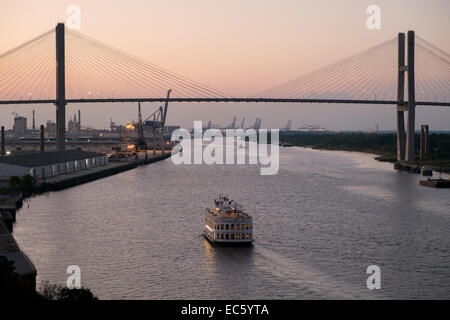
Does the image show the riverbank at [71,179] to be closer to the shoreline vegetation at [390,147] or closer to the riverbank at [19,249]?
the riverbank at [19,249]

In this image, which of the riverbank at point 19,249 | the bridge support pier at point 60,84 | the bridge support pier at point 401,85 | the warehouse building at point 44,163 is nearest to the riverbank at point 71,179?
the riverbank at point 19,249

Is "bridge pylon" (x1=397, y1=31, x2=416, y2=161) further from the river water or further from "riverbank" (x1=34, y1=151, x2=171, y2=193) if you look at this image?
"riverbank" (x1=34, y1=151, x2=171, y2=193)

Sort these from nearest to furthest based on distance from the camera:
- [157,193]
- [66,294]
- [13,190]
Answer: [66,294], [13,190], [157,193]

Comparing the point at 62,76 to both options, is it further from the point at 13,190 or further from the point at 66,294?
the point at 66,294

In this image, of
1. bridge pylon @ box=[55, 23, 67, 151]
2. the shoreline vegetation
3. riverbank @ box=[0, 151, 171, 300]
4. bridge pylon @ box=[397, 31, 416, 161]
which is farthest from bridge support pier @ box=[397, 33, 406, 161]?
bridge pylon @ box=[55, 23, 67, 151]

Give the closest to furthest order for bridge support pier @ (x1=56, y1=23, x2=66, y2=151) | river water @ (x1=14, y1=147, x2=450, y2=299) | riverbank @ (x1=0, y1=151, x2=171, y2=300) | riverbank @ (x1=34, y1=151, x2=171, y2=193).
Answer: riverbank @ (x1=0, y1=151, x2=171, y2=300) → river water @ (x1=14, y1=147, x2=450, y2=299) → riverbank @ (x1=34, y1=151, x2=171, y2=193) → bridge support pier @ (x1=56, y1=23, x2=66, y2=151)

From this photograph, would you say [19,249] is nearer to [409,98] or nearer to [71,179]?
[71,179]
